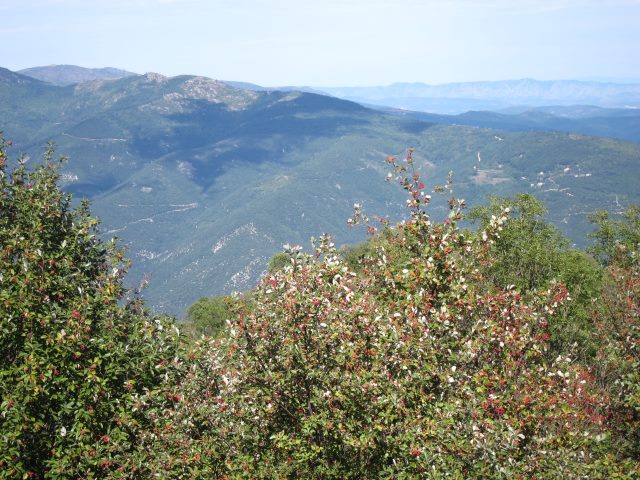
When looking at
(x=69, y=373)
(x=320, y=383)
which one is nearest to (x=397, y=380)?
(x=320, y=383)

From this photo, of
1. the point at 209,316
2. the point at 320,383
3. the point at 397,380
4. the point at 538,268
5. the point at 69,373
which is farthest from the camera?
the point at 209,316

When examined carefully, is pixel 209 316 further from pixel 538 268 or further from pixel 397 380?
pixel 397 380

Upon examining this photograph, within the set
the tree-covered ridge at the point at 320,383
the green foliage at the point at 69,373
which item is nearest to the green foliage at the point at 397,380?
the tree-covered ridge at the point at 320,383

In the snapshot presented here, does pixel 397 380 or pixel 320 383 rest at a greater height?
pixel 397 380

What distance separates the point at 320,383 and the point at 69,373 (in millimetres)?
6412

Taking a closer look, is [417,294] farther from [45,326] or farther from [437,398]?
[45,326]

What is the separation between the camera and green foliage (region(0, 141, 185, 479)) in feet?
39.5

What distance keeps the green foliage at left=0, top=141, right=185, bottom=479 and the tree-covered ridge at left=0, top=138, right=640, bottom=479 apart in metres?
0.06

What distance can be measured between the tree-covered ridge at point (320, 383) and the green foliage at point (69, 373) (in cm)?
6

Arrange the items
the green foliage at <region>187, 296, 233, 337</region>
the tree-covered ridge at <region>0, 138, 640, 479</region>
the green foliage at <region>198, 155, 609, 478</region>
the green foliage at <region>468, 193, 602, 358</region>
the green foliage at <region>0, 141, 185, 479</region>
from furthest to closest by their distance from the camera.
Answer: the green foliage at <region>187, 296, 233, 337</region> → the green foliage at <region>468, 193, 602, 358</region> → the green foliage at <region>0, 141, 185, 479</region> → the tree-covered ridge at <region>0, 138, 640, 479</region> → the green foliage at <region>198, 155, 609, 478</region>

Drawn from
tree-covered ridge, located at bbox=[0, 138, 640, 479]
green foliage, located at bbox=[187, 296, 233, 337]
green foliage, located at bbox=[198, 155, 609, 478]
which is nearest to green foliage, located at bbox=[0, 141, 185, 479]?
tree-covered ridge, located at bbox=[0, 138, 640, 479]

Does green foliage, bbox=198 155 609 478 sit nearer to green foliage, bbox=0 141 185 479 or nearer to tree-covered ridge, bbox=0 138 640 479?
tree-covered ridge, bbox=0 138 640 479

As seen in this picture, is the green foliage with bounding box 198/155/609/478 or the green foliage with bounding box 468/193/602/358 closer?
the green foliage with bounding box 198/155/609/478

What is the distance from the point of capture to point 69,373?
1290 centimetres
